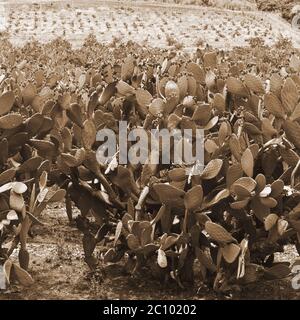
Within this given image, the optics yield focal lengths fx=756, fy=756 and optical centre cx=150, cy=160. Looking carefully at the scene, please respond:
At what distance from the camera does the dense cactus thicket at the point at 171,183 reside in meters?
4.05

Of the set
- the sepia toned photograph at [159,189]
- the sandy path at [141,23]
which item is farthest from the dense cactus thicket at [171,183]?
the sandy path at [141,23]

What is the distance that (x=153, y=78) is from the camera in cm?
573

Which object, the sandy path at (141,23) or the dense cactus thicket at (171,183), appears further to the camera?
the sandy path at (141,23)

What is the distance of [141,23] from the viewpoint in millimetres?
27672

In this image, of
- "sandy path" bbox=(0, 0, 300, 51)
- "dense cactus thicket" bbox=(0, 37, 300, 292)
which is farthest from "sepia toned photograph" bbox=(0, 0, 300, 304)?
"sandy path" bbox=(0, 0, 300, 51)

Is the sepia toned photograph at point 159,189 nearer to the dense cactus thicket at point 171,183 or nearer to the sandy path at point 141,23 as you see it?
the dense cactus thicket at point 171,183

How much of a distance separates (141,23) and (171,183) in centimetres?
2412

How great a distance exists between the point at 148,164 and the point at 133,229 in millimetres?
374

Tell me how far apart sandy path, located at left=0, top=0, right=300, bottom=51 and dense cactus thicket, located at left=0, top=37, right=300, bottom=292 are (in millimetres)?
17914

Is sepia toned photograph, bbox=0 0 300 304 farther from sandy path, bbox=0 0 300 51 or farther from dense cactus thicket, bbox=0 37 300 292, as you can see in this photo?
sandy path, bbox=0 0 300 51

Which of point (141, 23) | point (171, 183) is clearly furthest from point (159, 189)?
point (141, 23)

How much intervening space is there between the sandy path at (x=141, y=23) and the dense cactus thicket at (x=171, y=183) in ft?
58.8

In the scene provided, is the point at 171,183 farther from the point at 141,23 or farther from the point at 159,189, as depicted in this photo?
the point at 141,23
